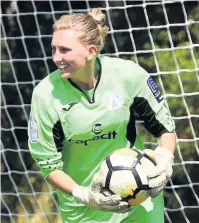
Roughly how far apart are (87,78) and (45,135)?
0.73 ft

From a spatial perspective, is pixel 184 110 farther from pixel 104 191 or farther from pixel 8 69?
pixel 104 191

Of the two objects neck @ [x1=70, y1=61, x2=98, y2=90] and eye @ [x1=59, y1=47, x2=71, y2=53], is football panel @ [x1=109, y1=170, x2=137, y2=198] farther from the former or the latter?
eye @ [x1=59, y1=47, x2=71, y2=53]

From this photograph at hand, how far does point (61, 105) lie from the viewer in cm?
293

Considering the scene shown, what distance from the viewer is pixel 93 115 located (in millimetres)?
2934

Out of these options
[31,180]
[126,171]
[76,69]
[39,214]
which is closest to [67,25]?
[76,69]

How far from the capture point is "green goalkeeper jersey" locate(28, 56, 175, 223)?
293cm

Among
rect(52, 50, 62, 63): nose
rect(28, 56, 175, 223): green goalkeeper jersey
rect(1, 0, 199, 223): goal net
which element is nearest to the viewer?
rect(52, 50, 62, 63): nose

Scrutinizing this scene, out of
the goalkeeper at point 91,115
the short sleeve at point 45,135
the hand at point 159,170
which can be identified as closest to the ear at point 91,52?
the goalkeeper at point 91,115

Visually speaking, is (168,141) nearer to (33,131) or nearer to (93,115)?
(93,115)

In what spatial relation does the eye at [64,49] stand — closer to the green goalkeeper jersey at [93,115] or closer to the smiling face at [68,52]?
the smiling face at [68,52]

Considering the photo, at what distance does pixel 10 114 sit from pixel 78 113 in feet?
8.39

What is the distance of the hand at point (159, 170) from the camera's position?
2.86 meters

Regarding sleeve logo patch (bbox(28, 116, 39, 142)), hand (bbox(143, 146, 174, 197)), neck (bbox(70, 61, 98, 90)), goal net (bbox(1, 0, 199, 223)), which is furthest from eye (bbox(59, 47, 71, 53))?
goal net (bbox(1, 0, 199, 223))

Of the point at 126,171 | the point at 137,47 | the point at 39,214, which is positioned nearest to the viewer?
the point at 126,171
